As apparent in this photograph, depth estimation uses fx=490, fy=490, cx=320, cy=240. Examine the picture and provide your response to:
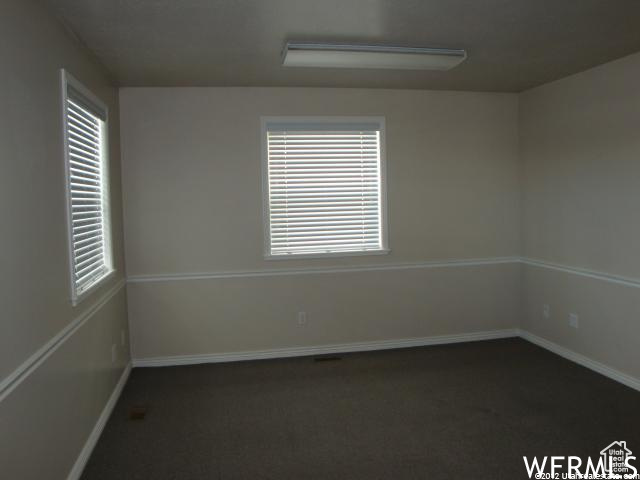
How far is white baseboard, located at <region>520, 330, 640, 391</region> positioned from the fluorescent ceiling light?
2.67 metres

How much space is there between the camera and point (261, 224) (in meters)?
4.49

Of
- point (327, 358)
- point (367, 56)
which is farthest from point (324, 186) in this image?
point (327, 358)

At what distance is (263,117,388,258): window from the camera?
4.50m

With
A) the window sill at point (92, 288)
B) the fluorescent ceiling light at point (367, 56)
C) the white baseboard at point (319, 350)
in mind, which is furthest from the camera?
the white baseboard at point (319, 350)

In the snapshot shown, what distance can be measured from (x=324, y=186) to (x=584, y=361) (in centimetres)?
271

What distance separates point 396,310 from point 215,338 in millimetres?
1738

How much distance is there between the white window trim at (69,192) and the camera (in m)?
2.67

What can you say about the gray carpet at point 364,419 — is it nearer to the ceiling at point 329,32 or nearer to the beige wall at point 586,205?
the beige wall at point 586,205

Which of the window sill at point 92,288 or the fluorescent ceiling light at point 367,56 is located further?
the fluorescent ceiling light at point 367,56

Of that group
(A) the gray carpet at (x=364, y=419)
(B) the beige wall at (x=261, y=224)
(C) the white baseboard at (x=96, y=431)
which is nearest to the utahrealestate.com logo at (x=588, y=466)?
(A) the gray carpet at (x=364, y=419)

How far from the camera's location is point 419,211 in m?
4.76

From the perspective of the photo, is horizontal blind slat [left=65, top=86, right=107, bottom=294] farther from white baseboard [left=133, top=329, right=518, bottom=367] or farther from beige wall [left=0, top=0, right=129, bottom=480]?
white baseboard [left=133, top=329, right=518, bottom=367]

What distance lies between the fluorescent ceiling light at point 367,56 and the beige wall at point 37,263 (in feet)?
4.57

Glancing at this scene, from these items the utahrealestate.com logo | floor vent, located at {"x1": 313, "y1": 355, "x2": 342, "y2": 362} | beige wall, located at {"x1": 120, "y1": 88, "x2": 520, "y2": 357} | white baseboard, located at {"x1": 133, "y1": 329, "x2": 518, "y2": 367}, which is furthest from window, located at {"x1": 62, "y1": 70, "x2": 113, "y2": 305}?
the utahrealestate.com logo
